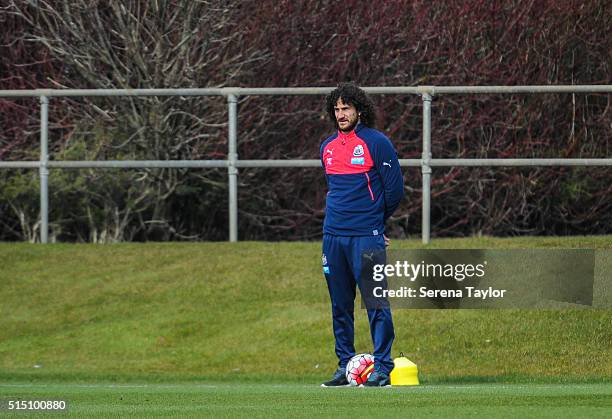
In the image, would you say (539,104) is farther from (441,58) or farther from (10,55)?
(10,55)

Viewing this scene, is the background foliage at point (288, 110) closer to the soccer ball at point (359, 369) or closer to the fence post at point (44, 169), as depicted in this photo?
the fence post at point (44, 169)

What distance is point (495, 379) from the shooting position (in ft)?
37.6

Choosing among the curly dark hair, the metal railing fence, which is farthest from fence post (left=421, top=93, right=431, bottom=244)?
the curly dark hair

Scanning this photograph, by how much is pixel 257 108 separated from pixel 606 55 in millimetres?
3745

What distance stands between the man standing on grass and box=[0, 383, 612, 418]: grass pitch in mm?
538

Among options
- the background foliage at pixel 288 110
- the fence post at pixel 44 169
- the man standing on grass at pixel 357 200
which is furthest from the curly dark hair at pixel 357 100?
the background foliage at pixel 288 110

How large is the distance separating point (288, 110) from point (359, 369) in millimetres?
6472

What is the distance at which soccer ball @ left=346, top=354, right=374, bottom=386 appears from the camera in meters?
10.0

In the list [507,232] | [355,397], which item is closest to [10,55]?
[507,232]

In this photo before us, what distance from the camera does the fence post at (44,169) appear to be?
15.0 m

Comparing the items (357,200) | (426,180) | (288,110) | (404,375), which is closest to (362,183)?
(357,200)

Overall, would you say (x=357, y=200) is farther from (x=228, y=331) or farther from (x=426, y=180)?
(x=426, y=180)

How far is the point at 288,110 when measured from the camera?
53.0ft

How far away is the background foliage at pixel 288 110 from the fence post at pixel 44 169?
92 centimetres
